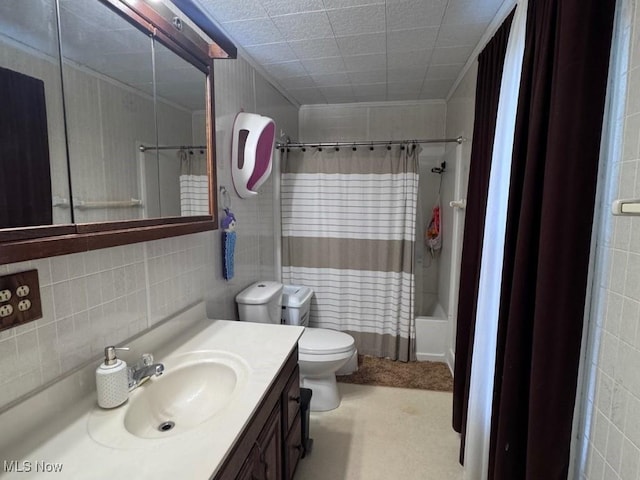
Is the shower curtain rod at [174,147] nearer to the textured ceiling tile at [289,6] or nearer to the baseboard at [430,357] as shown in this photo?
the textured ceiling tile at [289,6]

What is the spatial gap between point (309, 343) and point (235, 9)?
192 cm

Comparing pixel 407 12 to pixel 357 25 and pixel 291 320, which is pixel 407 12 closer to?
pixel 357 25

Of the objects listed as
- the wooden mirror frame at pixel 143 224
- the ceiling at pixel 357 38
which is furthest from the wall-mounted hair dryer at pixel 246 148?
the ceiling at pixel 357 38

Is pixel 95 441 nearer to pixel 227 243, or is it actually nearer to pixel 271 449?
pixel 271 449

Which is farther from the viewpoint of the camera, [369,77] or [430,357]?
[430,357]

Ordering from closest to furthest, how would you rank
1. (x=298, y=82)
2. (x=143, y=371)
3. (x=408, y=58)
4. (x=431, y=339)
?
(x=143, y=371) → (x=408, y=58) → (x=298, y=82) → (x=431, y=339)

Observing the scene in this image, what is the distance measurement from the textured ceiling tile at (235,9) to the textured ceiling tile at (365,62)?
2.33 feet

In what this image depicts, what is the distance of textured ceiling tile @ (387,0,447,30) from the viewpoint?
1538mm

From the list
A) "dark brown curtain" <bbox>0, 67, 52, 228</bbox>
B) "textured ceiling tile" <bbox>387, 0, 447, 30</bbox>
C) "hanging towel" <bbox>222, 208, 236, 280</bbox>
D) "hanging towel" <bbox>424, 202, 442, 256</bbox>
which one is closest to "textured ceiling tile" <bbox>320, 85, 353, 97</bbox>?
"textured ceiling tile" <bbox>387, 0, 447, 30</bbox>

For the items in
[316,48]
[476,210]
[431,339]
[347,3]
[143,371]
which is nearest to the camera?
[143,371]

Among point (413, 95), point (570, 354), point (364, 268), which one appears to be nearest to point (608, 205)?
point (570, 354)

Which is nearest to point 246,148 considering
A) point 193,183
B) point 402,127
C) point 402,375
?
point 193,183

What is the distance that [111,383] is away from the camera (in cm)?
90

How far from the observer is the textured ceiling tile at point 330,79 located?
8.00 feet
